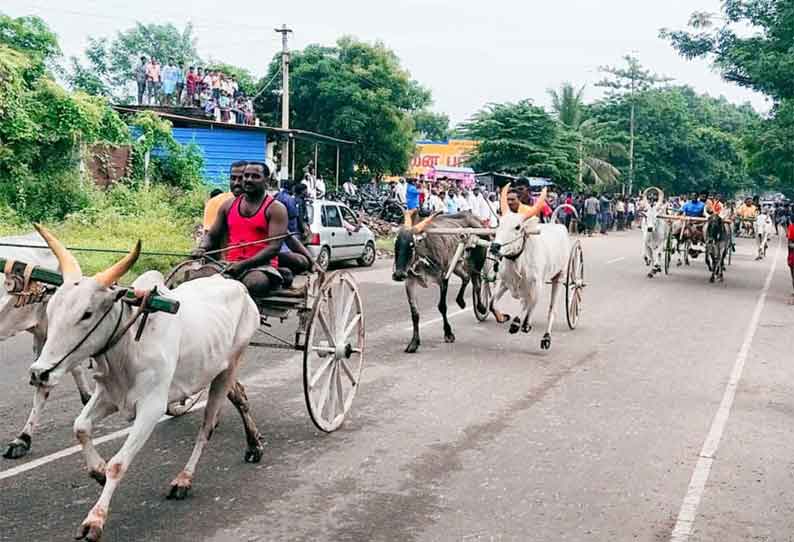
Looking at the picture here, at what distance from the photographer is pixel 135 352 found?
4980mm

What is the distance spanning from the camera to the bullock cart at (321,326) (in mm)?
6770

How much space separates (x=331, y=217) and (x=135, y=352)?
14.9 meters

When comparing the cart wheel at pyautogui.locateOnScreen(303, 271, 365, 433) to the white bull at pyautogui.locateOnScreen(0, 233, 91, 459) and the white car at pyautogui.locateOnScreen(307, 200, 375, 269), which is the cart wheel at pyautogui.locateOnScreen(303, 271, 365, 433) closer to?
the white bull at pyautogui.locateOnScreen(0, 233, 91, 459)

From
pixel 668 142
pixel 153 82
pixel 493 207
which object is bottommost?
pixel 493 207

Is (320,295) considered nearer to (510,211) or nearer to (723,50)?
(510,211)

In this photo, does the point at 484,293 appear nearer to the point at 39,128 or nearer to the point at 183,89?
the point at 39,128

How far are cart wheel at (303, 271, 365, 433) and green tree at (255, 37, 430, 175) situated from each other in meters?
29.1

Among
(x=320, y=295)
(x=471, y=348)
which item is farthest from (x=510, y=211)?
(x=320, y=295)

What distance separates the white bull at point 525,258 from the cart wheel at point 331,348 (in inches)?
146

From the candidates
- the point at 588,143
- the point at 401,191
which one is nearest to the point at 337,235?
the point at 401,191

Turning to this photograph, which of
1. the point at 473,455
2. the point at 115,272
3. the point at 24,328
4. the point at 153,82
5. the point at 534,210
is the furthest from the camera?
the point at 153,82

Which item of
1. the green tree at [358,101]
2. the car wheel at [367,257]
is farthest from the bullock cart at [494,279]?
the green tree at [358,101]

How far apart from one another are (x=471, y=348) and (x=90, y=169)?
1395 cm

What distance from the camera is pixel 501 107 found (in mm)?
42094
